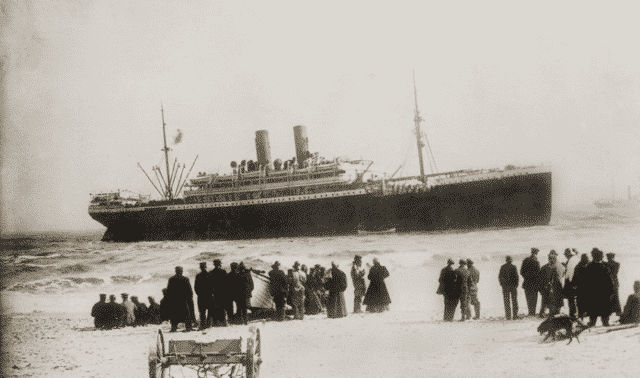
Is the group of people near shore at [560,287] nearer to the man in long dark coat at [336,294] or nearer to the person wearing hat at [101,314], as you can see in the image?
the man in long dark coat at [336,294]

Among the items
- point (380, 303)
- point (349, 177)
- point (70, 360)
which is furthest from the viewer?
point (349, 177)

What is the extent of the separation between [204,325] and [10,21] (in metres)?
4.58

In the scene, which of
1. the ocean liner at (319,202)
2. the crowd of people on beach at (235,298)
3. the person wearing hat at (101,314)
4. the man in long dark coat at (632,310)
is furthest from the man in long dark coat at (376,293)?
the ocean liner at (319,202)

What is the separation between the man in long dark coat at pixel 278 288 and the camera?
7.24m

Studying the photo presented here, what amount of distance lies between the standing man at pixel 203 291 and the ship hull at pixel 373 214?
11.6 m

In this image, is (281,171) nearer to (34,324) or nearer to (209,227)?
(209,227)

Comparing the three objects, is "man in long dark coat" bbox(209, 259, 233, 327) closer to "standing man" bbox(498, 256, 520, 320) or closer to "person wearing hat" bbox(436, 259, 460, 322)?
"person wearing hat" bbox(436, 259, 460, 322)

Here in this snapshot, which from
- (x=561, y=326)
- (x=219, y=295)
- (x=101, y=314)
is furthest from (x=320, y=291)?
(x=561, y=326)

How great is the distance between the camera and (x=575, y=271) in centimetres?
574

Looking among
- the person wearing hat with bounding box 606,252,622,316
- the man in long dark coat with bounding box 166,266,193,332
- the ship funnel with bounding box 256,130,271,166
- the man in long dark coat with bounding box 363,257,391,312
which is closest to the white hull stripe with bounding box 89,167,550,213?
the ship funnel with bounding box 256,130,271,166

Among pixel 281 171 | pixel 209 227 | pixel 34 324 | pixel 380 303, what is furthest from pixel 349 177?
pixel 34 324

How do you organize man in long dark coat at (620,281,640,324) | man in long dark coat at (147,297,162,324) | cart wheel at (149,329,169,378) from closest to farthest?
1. cart wheel at (149,329,169,378)
2. man in long dark coat at (620,281,640,324)
3. man in long dark coat at (147,297,162,324)

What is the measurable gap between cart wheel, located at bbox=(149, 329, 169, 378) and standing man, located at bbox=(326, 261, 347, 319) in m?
3.54

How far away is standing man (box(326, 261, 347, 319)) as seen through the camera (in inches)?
289
